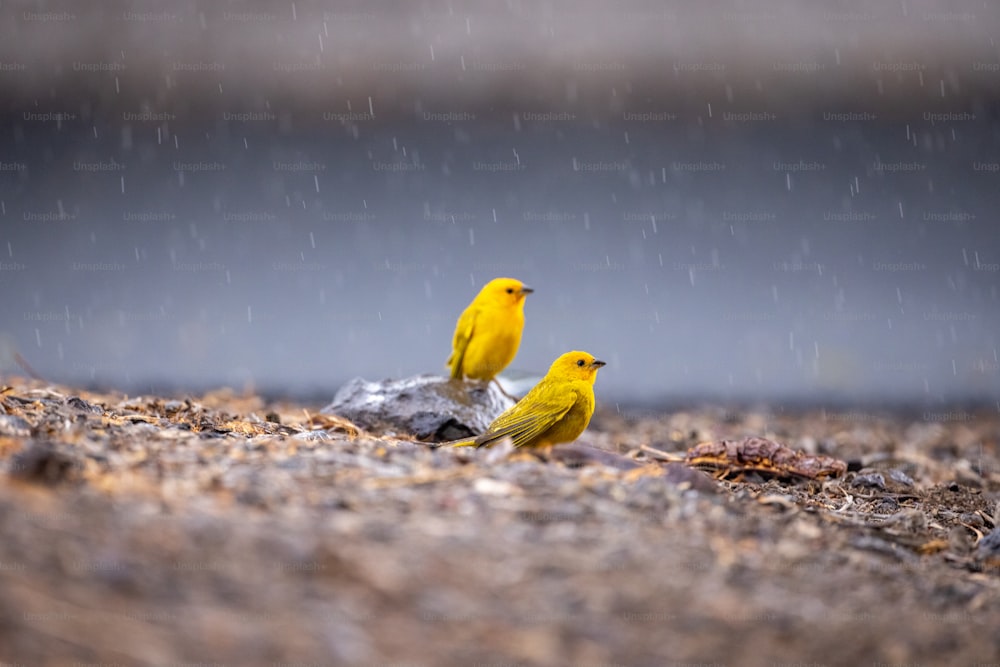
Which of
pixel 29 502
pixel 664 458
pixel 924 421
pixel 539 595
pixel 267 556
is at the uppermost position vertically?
pixel 29 502

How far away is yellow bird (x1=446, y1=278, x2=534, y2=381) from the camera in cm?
543

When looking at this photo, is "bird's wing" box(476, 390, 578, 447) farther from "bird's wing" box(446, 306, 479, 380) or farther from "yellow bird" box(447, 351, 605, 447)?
"bird's wing" box(446, 306, 479, 380)

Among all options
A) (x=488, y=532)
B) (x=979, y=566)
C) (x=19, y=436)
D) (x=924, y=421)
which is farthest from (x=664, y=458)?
(x=924, y=421)

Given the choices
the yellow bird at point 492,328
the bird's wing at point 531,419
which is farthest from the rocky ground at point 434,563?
the yellow bird at point 492,328

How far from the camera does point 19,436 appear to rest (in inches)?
113

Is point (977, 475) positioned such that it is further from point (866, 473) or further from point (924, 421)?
point (924, 421)

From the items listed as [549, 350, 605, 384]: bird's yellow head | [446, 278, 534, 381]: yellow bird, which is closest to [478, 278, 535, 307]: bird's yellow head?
[446, 278, 534, 381]: yellow bird

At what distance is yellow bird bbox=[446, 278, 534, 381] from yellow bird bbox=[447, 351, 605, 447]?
116cm

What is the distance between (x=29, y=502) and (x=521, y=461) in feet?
4.96

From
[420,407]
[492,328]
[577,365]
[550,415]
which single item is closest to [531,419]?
[550,415]

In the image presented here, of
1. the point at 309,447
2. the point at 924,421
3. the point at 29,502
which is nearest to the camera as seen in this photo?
the point at 29,502

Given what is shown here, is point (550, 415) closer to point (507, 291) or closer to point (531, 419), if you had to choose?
point (531, 419)

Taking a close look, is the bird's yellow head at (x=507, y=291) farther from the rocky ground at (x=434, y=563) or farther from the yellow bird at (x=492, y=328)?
the rocky ground at (x=434, y=563)

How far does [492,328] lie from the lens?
17.7 ft
